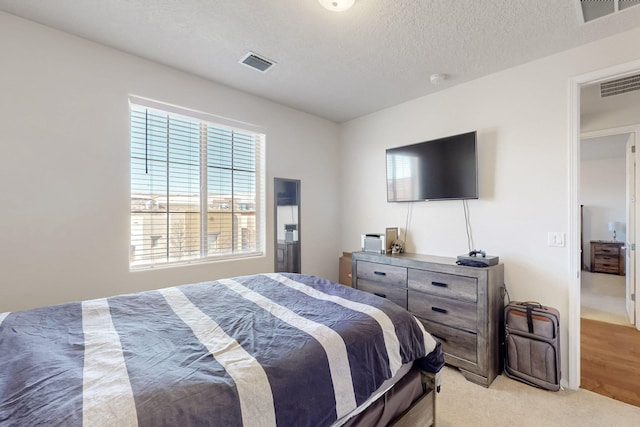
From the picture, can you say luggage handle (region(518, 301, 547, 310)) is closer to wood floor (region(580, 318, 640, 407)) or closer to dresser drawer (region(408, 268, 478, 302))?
dresser drawer (region(408, 268, 478, 302))

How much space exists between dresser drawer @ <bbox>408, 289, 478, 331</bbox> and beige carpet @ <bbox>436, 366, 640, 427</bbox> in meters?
0.48

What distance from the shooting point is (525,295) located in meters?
2.48

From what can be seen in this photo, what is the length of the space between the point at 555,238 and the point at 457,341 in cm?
121

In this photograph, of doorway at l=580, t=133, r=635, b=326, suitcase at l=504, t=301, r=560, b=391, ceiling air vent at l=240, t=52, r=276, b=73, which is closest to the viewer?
suitcase at l=504, t=301, r=560, b=391

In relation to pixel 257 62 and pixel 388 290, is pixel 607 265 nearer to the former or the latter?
pixel 388 290

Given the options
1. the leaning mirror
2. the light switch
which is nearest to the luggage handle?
the light switch

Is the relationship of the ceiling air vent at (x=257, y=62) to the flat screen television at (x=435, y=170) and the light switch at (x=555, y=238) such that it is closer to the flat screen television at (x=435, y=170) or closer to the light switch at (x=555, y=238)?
the flat screen television at (x=435, y=170)

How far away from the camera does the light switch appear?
229cm

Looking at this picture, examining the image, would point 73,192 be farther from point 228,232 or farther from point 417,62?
point 417,62

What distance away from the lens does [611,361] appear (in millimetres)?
2547

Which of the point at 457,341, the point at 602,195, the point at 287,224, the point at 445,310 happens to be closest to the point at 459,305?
the point at 445,310

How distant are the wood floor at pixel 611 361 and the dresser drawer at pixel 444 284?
1.13 m

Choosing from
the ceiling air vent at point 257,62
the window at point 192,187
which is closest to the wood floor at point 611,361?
the window at point 192,187

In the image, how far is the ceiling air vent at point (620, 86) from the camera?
2.56 metres
